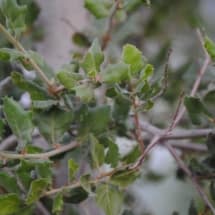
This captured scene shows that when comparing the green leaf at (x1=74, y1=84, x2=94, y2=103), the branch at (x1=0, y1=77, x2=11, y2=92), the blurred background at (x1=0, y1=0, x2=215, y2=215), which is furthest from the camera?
the blurred background at (x1=0, y1=0, x2=215, y2=215)

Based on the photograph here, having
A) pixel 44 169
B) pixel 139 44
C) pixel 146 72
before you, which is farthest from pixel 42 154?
pixel 139 44

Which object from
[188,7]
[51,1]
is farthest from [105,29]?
[188,7]

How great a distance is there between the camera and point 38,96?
59 centimetres

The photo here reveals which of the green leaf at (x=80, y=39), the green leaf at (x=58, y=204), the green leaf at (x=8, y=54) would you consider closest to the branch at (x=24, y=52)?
the green leaf at (x=8, y=54)

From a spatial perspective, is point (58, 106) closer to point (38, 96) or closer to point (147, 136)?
point (38, 96)

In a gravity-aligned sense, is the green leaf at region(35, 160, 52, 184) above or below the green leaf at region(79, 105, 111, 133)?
below

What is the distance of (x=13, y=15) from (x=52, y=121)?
12 centimetres

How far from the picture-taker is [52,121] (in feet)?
2.00

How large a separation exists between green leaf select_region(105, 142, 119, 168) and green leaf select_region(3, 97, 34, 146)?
8 cm

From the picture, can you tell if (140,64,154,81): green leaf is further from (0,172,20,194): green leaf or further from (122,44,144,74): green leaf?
(0,172,20,194): green leaf

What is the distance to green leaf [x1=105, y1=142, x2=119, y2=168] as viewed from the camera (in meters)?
0.60

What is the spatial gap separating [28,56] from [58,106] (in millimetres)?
67

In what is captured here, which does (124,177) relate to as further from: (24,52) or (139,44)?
(139,44)

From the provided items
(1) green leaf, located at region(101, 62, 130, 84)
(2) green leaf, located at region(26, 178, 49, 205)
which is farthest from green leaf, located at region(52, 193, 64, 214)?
(1) green leaf, located at region(101, 62, 130, 84)
